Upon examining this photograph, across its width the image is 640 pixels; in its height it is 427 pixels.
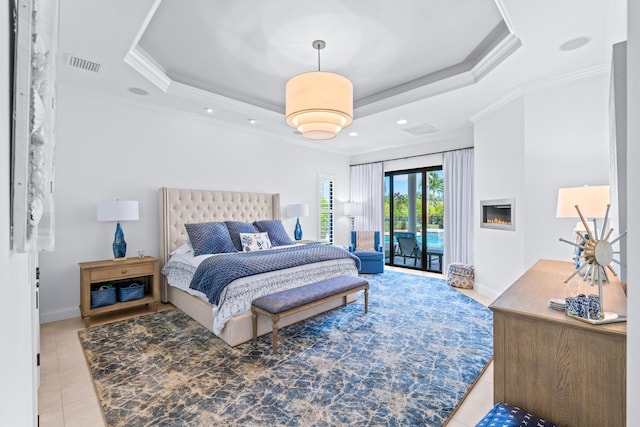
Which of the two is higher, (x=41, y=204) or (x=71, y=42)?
(x=71, y=42)

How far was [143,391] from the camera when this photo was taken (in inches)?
84.0

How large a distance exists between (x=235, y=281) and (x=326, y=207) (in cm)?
409

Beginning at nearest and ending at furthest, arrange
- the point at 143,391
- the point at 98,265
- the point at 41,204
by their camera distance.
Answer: the point at 41,204
the point at 143,391
the point at 98,265

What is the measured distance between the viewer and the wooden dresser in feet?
4.08

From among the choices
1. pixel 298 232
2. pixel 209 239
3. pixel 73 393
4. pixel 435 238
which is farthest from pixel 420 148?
pixel 73 393

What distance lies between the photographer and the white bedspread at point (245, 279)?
2.80 metres

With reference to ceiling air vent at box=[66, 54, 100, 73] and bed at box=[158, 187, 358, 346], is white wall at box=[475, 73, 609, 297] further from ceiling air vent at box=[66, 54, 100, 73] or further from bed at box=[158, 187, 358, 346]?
ceiling air vent at box=[66, 54, 100, 73]

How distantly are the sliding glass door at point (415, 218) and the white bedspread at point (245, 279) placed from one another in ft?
8.50

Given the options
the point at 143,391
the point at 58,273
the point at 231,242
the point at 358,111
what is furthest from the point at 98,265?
the point at 358,111

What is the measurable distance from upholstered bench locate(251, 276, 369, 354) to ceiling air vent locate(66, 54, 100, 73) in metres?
2.81

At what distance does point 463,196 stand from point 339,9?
4.08m

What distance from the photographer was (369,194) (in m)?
6.95

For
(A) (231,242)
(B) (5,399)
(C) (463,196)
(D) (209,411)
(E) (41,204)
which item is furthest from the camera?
(C) (463,196)

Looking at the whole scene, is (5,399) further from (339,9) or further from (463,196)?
(463,196)
